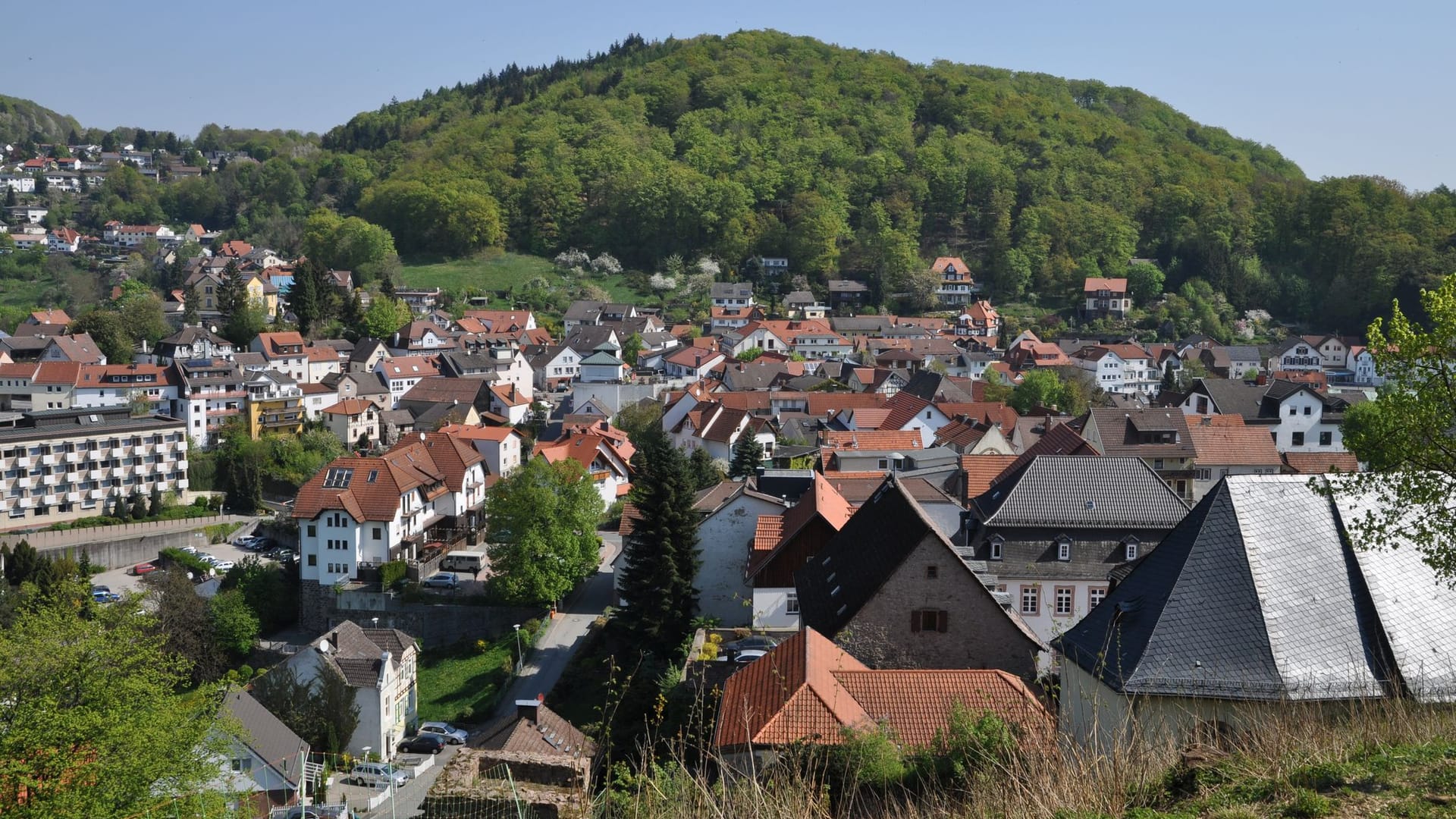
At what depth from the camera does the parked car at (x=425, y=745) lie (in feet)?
71.5

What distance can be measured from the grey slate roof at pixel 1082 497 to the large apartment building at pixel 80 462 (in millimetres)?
31679

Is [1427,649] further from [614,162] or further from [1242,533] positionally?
[614,162]

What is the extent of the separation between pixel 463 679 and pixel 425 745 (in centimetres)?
325

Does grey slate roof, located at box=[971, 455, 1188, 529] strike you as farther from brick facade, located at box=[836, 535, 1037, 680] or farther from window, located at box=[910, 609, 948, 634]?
window, located at box=[910, 609, 948, 634]

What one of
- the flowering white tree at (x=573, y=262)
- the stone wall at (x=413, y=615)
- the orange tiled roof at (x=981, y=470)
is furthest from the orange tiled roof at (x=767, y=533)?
the flowering white tree at (x=573, y=262)

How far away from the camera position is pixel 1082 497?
2025 cm

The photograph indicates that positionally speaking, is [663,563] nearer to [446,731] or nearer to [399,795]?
[446,731]

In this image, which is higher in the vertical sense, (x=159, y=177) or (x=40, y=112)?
(x=40, y=112)

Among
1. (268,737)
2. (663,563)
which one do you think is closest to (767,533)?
(663,563)

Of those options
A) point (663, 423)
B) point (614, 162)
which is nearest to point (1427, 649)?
point (663, 423)

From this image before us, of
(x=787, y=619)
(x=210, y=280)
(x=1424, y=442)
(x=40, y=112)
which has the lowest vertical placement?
(x=787, y=619)

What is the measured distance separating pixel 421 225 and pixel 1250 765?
297 feet

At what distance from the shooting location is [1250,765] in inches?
241

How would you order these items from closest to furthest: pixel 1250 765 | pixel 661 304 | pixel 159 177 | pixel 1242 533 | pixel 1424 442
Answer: pixel 1250 765 < pixel 1424 442 < pixel 1242 533 < pixel 661 304 < pixel 159 177
